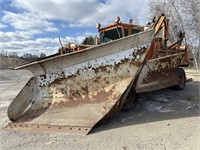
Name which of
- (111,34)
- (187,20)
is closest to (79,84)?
(111,34)

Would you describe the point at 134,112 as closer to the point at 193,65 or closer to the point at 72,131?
the point at 72,131

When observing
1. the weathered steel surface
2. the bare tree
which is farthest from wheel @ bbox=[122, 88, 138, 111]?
the bare tree

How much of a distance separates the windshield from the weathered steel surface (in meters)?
1.48

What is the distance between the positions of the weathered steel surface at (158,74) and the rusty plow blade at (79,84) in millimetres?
493

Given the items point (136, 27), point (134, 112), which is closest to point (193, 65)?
point (136, 27)

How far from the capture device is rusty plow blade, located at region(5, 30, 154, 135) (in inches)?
153

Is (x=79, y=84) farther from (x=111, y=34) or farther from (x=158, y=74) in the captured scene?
(x=111, y=34)

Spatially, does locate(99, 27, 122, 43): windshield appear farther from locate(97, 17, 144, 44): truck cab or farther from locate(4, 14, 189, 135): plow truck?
locate(4, 14, 189, 135): plow truck

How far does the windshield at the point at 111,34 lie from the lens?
6.17m

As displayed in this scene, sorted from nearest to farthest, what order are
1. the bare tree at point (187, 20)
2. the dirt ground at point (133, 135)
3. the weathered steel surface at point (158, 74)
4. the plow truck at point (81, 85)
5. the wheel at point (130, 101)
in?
1. the dirt ground at point (133, 135)
2. the plow truck at point (81, 85)
3. the weathered steel surface at point (158, 74)
4. the wheel at point (130, 101)
5. the bare tree at point (187, 20)

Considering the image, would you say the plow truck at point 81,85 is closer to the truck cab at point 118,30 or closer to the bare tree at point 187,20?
the truck cab at point 118,30

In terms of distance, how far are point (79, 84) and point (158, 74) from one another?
1848mm

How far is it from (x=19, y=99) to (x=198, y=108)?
3542 millimetres

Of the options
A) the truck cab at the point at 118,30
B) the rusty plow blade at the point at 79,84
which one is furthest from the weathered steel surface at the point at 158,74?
the truck cab at the point at 118,30
